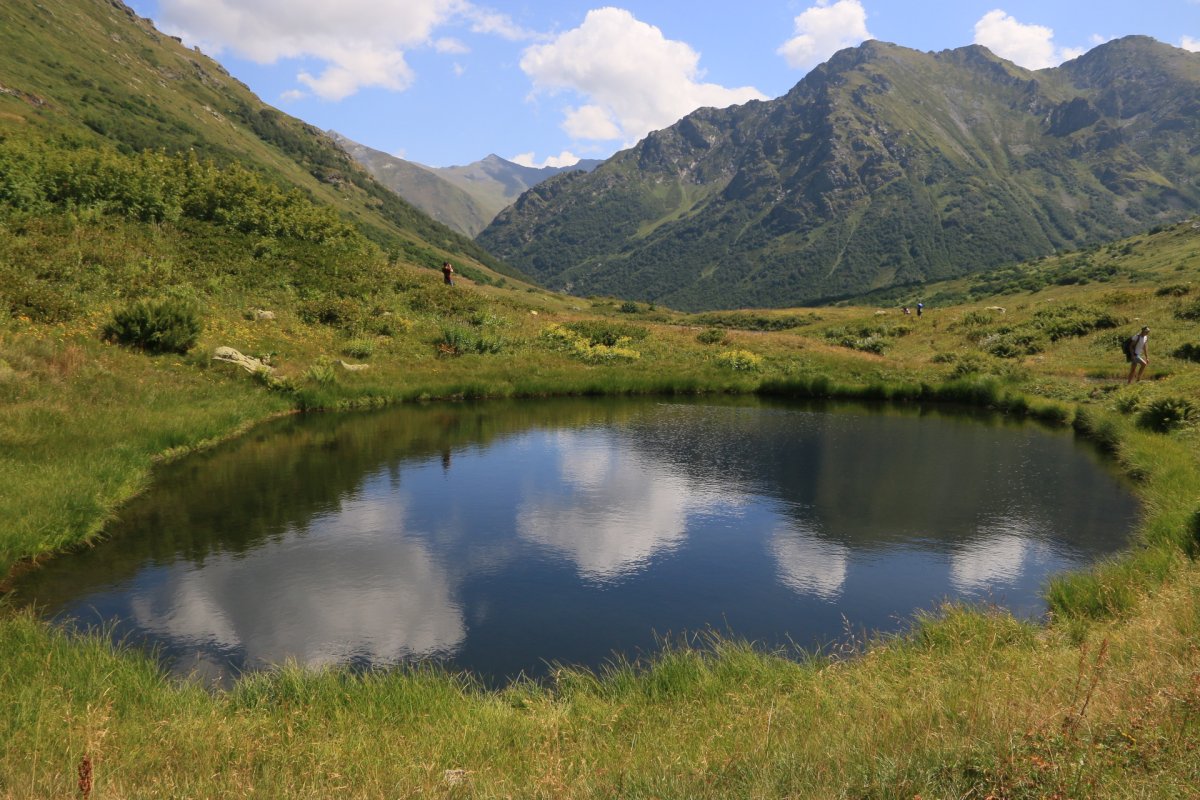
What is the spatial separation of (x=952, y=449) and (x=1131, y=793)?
25.0 meters

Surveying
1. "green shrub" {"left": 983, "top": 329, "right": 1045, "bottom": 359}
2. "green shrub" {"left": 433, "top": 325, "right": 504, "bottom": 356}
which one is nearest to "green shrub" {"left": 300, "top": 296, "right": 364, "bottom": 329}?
"green shrub" {"left": 433, "top": 325, "right": 504, "bottom": 356}

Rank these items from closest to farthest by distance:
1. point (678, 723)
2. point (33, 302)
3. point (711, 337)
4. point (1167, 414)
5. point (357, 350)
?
1. point (678, 723)
2. point (1167, 414)
3. point (33, 302)
4. point (357, 350)
5. point (711, 337)

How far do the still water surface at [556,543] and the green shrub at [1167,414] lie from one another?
304cm

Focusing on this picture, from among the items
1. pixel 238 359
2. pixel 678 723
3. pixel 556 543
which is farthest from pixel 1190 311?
pixel 238 359

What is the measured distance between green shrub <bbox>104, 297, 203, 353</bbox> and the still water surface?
8.17m

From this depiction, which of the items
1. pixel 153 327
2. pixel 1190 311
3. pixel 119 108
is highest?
pixel 119 108

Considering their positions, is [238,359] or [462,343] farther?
[462,343]

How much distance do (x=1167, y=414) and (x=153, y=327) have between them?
4329cm

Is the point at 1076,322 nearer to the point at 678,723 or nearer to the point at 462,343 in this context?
the point at 462,343

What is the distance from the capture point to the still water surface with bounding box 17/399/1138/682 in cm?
1263

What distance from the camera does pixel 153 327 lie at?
30484mm

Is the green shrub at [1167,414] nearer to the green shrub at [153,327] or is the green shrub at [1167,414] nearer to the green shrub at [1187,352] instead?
the green shrub at [1187,352]

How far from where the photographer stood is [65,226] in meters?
40.0

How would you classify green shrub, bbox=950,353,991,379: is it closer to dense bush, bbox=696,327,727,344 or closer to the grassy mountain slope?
dense bush, bbox=696,327,727,344
